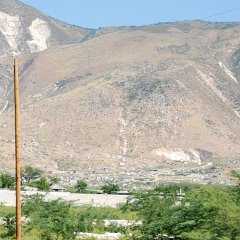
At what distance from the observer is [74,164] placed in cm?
10262

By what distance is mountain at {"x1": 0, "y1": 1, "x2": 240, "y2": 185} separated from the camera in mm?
102375

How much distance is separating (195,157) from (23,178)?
4588 centimetres

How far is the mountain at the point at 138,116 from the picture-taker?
102375mm

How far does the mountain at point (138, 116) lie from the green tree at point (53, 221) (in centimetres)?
5754

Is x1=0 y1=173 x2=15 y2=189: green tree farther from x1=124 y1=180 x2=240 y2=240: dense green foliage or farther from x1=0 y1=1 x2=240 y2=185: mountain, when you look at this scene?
x1=124 y1=180 x2=240 y2=240: dense green foliage

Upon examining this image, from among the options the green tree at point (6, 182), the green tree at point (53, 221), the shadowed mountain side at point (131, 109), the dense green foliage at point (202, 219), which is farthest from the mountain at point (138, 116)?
the dense green foliage at point (202, 219)

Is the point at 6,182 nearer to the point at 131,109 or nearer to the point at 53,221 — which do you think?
the point at 53,221

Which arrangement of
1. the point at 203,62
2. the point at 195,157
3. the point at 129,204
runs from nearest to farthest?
the point at 129,204
the point at 195,157
the point at 203,62

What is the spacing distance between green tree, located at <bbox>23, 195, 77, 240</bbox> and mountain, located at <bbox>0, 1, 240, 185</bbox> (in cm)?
5754

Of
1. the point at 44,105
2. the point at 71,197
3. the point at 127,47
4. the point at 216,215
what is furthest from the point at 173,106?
the point at 216,215

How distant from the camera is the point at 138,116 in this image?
123m

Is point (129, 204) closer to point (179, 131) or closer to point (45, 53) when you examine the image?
point (179, 131)

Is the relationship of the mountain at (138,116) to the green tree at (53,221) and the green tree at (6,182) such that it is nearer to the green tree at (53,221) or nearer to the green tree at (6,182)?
the green tree at (6,182)

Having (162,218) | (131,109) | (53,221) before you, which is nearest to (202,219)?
(162,218)
